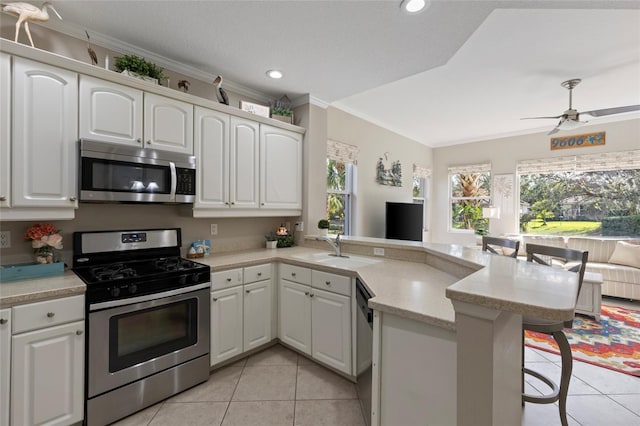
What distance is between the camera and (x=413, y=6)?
1.76 meters

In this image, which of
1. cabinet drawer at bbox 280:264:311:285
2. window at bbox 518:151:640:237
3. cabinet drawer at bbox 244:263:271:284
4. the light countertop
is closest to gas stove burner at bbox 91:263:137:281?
the light countertop

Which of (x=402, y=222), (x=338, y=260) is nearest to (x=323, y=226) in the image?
(x=338, y=260)

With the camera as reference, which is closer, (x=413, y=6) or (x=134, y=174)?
(x=413, y=6)

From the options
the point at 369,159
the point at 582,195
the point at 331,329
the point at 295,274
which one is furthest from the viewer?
the point at 582,195

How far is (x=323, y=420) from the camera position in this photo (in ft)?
Answer: 5.97

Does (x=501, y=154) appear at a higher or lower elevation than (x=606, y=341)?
higher

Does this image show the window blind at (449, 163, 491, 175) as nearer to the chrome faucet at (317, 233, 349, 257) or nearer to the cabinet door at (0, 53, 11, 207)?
the chrome faucet at (317, 233, 349, 257)

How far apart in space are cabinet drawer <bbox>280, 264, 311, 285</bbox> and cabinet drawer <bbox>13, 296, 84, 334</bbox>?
1442 millimetres

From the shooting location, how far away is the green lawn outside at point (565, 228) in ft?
16.4

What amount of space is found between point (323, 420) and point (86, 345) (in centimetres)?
152

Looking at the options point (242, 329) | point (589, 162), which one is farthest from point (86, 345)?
point (589, 162)

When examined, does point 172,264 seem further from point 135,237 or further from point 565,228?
point 565,228

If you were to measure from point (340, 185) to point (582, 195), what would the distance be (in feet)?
14.8

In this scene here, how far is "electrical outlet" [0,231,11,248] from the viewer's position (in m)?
1.82
